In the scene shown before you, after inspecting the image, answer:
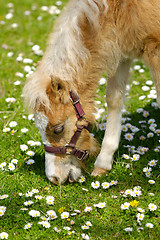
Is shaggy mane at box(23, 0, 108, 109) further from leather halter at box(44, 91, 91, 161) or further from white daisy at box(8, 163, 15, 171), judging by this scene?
white daisy at box(8, 163, 15, 171)

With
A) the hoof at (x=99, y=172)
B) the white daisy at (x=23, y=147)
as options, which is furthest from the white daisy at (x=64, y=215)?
the white daisy at (x=23, y=147)

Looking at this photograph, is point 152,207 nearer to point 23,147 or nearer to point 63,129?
point 63,129

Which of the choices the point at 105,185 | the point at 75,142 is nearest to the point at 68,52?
the point at 75,142

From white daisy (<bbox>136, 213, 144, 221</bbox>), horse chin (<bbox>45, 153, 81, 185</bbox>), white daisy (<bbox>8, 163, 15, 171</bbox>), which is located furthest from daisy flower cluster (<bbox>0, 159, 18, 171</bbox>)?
white daisy (<bbox>136, 213, 144, 221</bbox>)

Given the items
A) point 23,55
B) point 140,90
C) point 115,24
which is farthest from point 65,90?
point 23,55

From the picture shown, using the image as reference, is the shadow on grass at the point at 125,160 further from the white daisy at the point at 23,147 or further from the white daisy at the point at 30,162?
the white daisy at the point at 23,147

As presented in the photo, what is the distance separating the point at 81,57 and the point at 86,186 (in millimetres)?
1454

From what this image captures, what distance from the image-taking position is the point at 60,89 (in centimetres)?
378

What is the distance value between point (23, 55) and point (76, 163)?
3640 mm

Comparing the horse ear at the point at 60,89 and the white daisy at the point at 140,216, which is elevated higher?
the horse ear at the point at 60,89

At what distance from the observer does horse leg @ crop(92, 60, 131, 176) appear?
→ 4.61 m

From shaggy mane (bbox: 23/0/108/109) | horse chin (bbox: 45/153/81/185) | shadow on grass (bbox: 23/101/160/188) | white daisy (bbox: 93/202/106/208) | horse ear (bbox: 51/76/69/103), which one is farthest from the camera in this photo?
shadow on grass (bbox: 23/101/160/188)

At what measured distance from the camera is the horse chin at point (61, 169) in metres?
4.15

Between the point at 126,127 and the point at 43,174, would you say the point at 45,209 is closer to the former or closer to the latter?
the point at 43,174
